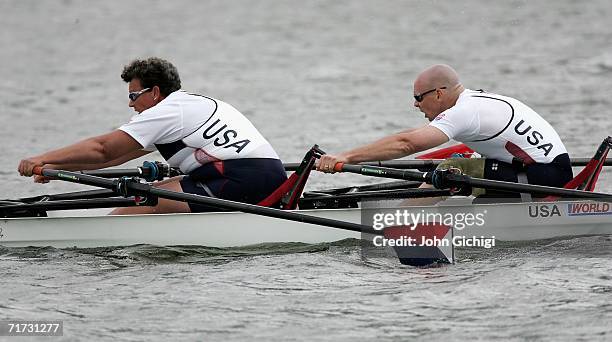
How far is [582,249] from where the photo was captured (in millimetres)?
10094

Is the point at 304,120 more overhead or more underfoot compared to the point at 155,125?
more overhead

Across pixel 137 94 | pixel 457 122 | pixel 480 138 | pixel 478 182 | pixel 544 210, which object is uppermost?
pixel 137 94

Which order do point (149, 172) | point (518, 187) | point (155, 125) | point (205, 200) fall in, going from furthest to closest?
point (149, 172)
point (155, 125)
point (205, 200)
point (518, 187)

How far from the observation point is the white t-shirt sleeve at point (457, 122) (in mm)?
9781

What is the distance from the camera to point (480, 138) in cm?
1001

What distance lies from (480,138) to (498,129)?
18cm

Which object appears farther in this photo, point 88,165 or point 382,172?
point 88,165

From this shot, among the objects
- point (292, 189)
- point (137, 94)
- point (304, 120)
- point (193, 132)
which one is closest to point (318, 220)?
point (292, 189)

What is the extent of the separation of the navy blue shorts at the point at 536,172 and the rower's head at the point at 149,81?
9.73ft

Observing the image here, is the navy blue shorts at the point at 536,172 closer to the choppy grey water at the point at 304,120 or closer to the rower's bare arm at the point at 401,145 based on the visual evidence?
the choppy grey water at the point at 304,120

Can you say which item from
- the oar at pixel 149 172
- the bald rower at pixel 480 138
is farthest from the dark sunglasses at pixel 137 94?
the bald rower at pixel 480 138

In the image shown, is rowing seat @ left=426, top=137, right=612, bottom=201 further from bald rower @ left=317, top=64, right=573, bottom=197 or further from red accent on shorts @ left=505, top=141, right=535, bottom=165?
red accent on shorts @ left=505, top=141, right=535, bottom=165

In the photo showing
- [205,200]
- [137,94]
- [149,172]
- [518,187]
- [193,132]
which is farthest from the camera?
[149,172]

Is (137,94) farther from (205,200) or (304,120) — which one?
(304,120)
